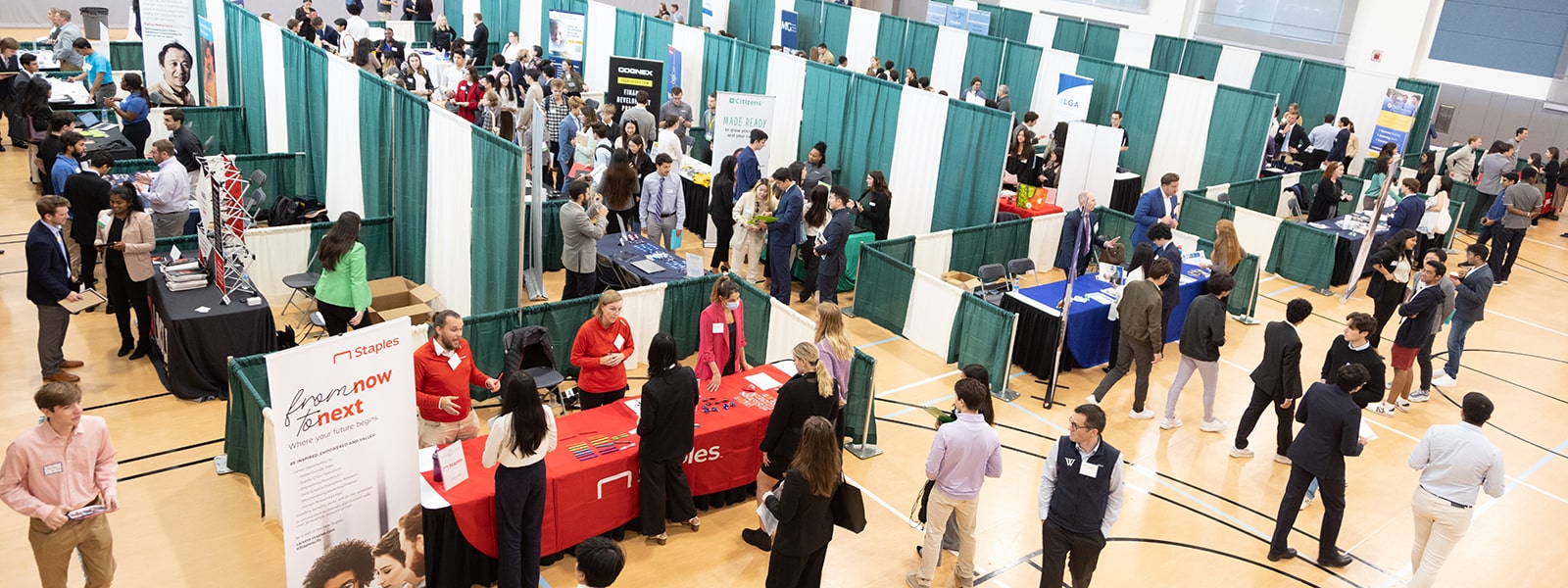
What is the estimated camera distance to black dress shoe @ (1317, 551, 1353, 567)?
254 inches

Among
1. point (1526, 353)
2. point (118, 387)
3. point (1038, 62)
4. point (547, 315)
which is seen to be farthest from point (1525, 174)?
point (118, 387)

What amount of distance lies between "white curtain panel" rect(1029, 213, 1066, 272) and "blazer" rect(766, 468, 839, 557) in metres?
7.46

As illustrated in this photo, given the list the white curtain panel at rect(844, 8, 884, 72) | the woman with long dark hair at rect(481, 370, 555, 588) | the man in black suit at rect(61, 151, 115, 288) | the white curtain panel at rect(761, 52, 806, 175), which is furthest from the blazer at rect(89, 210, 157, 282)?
the white curtain panel at rect(844, 8, 884, 72)

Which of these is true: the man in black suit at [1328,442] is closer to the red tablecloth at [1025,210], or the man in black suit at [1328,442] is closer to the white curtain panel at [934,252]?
the white curtain panel at [934,252]

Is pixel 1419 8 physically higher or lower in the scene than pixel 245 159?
higher

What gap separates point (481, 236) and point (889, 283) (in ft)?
12.4

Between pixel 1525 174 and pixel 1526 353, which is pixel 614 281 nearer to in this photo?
pixel 1526 353

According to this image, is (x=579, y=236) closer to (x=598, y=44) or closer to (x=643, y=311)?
(x=643, y=311)

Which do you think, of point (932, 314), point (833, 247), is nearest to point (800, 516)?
point (932, 314)

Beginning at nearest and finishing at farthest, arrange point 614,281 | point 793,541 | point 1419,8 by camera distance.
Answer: point 793,541, point 614,281, point 1419,8

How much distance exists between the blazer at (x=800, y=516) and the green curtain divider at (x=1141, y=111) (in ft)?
39.6

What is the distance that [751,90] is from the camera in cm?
1462

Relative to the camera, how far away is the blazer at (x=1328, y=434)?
5.76 metres

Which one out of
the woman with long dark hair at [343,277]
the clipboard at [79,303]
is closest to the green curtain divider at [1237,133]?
the woman with long dark hair at [343,277]
